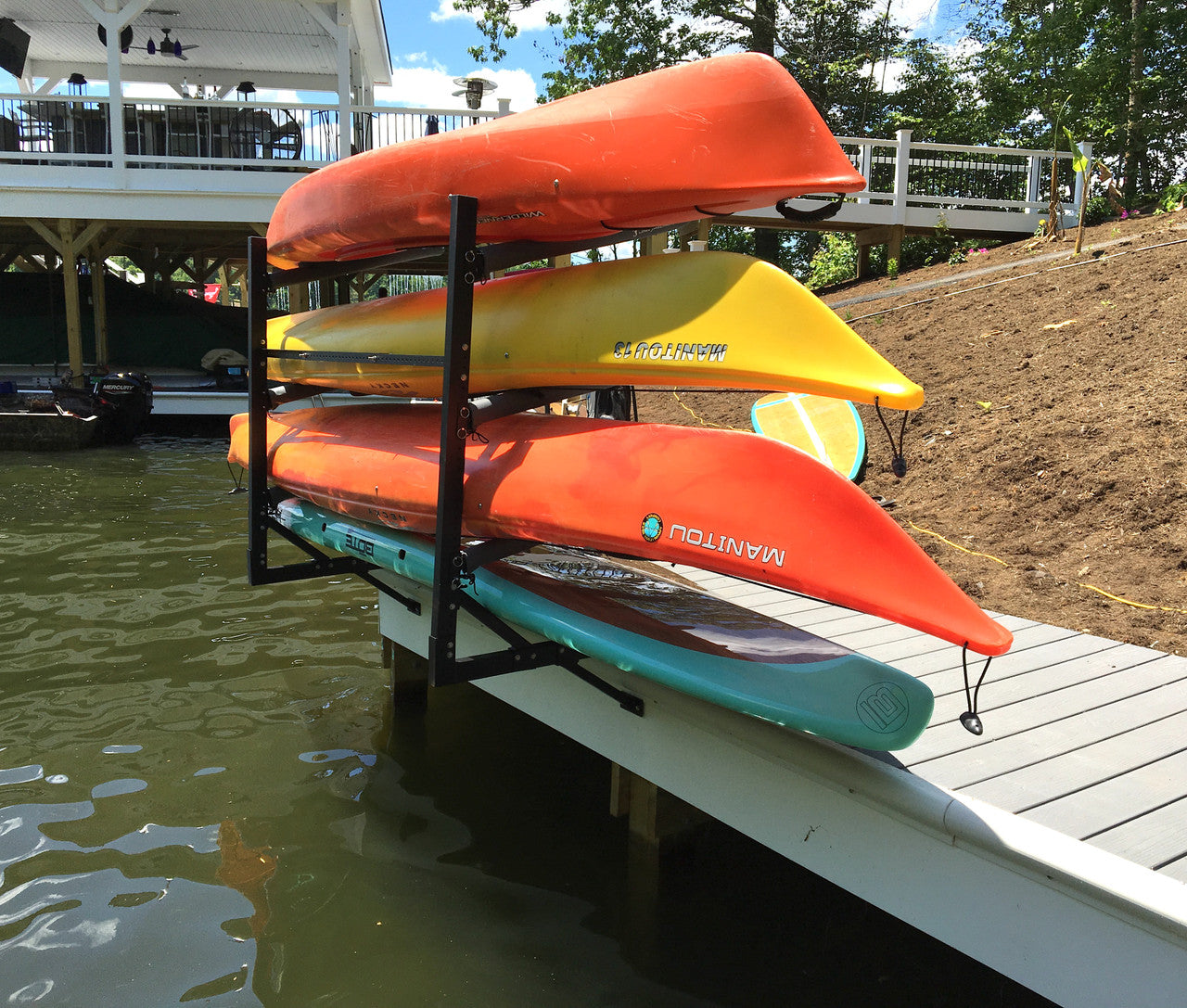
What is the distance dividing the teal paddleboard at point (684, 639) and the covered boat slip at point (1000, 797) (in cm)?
15

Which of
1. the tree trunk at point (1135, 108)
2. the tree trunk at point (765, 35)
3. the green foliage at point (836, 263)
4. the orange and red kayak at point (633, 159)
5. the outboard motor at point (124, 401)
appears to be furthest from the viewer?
the tree trunk at point (765, 35)

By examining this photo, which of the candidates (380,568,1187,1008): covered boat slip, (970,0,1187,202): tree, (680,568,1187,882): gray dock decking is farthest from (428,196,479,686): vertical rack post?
(970,0,1187,202): tree

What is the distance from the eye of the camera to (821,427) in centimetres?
599

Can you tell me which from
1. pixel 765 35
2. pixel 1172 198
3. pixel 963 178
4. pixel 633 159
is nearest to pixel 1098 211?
pixel 1172 198

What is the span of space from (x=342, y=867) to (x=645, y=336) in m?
1.92

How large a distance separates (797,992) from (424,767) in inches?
68.9

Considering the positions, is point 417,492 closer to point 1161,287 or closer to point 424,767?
point 424,767

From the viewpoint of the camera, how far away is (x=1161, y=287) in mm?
6891

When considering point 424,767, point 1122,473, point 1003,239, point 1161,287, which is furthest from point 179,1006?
point 1003,239

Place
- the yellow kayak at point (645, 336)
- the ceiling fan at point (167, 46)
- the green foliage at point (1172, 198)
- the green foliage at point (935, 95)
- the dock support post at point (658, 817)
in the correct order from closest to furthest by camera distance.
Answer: the yellow kayak at point (645, 336) < the dock support post at point (658, 817) < the green foliage at point (1172, 198) < the ceiling fan at point (167, 46) < the green foliage at point (935, 95)

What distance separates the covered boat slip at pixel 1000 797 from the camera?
178 centimetres

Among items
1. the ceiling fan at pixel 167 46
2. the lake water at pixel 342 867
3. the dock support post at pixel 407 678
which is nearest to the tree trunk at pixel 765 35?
the ceiling fan at pixel 167 46

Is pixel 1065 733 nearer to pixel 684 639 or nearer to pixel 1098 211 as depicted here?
pixel 684 639

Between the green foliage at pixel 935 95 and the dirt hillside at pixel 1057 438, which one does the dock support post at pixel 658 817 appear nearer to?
the dirt hillside at pixel 1057 438
